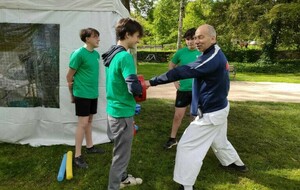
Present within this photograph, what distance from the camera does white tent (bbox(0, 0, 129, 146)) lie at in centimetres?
468

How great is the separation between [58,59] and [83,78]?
1.05 m

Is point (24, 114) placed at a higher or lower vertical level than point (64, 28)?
lower

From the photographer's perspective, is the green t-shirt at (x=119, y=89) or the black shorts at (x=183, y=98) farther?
the black shorts at (x=183, y=98)

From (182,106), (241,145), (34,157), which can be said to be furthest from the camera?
(241,145)

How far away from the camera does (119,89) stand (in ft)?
9.63

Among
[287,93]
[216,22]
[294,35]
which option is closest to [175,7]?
[216,22]

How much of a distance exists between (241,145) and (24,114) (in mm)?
3524

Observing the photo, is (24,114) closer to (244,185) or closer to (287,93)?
(244,185)

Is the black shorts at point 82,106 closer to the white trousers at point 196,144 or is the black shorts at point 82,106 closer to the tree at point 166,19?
the white trousers at point 196,144

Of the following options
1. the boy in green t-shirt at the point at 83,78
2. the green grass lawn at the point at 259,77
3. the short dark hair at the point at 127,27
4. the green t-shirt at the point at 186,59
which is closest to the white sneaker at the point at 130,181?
the boy in green t-shirt at the point at 83,78

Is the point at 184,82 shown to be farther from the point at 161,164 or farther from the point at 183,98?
the point at 161,164

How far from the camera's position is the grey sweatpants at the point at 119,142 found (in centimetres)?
301

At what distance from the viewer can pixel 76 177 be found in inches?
151

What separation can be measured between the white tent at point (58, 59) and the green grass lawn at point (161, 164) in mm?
→ 237
